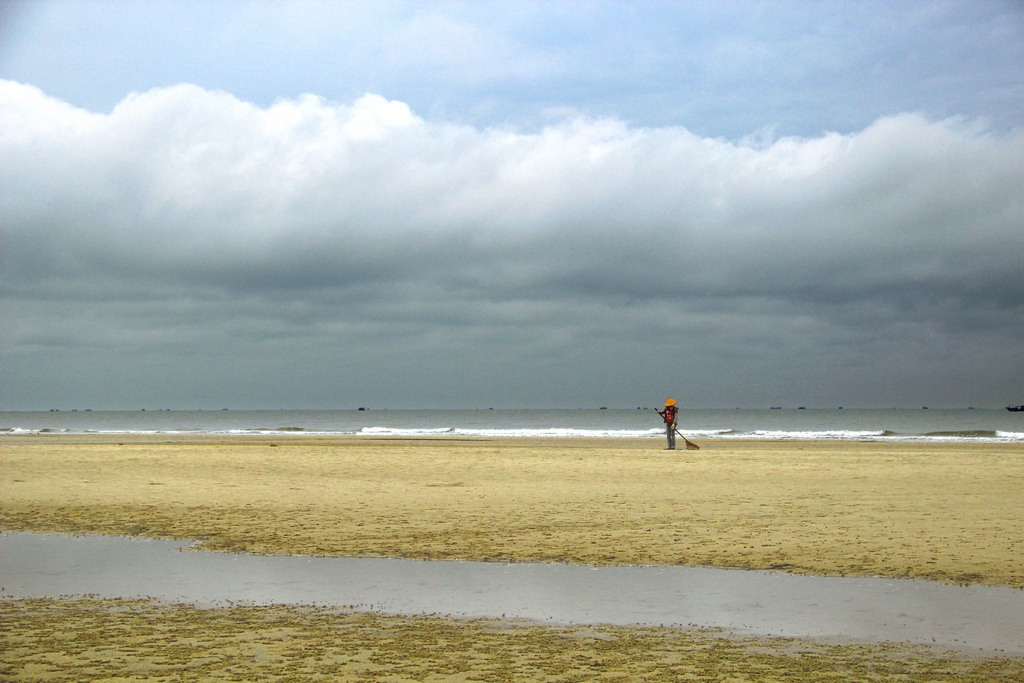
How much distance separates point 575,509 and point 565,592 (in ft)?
25.4

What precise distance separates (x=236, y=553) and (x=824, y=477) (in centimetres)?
1877

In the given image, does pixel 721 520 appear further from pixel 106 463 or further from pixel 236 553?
pixel 106 463

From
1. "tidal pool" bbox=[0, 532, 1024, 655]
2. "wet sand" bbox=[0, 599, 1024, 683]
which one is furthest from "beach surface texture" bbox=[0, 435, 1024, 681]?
"tidal pool" bbox=[0, 532, 1024, 655]

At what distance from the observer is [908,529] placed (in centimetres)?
1647

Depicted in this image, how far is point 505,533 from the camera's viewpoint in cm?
1661

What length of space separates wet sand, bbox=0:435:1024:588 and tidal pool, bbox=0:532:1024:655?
837mm

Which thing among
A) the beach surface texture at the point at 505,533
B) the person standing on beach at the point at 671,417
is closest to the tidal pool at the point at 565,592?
the beach surface texture at the point at 505,533

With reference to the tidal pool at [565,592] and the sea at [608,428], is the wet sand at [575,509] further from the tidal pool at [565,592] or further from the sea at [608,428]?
the sea at [608,428]

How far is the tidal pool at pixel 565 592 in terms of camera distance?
10078 mm

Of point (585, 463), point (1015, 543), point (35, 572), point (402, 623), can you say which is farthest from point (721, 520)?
point (585, 463)

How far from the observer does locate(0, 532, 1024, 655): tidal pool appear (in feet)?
33.1

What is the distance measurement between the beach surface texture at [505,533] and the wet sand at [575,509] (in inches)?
3.4

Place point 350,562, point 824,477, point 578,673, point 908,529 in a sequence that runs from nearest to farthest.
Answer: point 578,673, point 350,562, point 908,529, point 824,477

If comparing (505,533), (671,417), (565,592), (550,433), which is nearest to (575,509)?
(505,533)
